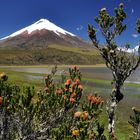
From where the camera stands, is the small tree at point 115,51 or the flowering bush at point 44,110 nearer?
the flowering bush at point 44,110

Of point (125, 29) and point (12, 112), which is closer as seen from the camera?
point (12, 112)

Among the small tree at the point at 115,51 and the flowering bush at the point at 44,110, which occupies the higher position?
the small tree at the point at 115,51

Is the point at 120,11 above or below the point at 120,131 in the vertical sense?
above

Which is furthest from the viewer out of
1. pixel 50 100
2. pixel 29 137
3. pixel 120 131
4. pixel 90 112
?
pixel 120 131

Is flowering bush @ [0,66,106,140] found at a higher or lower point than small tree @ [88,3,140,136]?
lower

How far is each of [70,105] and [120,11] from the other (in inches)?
183

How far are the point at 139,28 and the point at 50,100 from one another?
13.2 ft

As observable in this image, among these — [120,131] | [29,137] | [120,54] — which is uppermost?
[120,54]

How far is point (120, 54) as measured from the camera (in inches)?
499

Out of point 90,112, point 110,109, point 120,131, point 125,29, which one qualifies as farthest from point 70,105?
point 120,131

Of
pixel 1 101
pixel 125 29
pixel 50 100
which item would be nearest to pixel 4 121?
pixel 1 101

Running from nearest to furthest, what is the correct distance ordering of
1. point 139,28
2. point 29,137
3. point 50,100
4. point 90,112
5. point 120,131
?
point 90,112 < point 29,137 < point 50,100 < point 139,28 < point 120,131

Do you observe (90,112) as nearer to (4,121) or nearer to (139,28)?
(4,121)

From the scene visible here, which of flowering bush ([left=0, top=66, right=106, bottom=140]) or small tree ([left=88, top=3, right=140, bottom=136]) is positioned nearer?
flowering bush ([left=0, top=66, right=106, bottom=140])
